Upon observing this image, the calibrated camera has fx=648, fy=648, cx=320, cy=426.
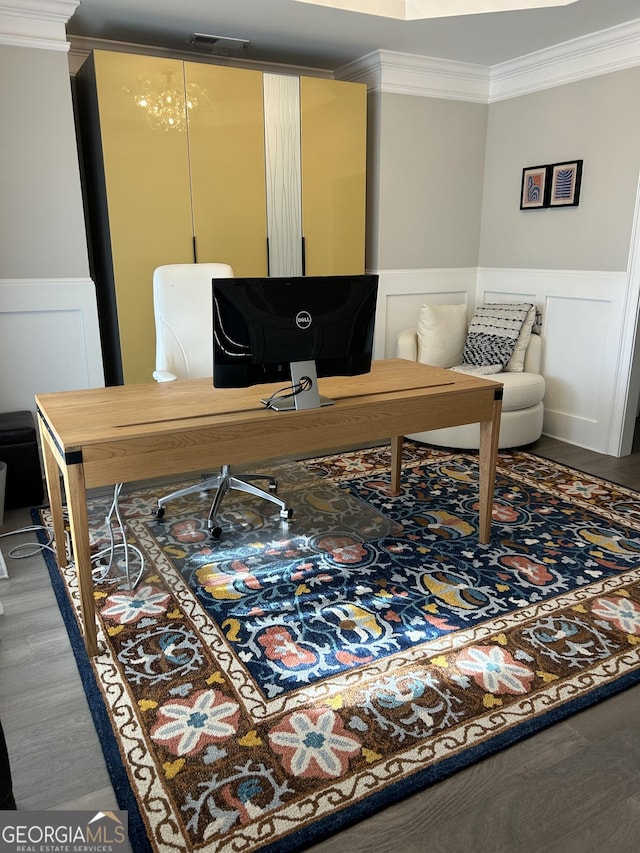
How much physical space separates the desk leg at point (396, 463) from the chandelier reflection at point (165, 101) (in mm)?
2190

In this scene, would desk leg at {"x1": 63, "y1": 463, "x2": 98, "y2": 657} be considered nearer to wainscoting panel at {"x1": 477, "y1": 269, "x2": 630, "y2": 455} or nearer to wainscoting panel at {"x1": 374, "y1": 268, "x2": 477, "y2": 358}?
wainscoting panel at {"x1": 374, "y1": 268, "x2": 477, "y2": 358}

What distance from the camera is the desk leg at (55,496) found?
249cm

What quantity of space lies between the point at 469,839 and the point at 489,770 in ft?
0.71

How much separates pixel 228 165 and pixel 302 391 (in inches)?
87.1

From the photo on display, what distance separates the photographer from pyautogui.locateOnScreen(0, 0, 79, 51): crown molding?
3226mm

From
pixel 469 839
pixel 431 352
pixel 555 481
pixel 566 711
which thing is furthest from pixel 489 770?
pixel 431 352

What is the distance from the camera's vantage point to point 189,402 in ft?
7.82

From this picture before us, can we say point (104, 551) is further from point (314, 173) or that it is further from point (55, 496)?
point (314, 173)

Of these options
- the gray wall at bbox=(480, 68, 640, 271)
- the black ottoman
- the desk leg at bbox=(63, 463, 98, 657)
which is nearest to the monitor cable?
the desk leg at bbox=(63, 463, 98, 657)

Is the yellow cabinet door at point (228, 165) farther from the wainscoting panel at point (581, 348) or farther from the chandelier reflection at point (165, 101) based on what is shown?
the wainscoting panel at point (581, 348)

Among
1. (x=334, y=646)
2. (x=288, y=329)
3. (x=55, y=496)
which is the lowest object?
(x=334, y=646)

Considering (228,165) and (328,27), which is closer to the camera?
(328,27)

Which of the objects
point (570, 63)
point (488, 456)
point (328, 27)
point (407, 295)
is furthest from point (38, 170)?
point (570, 63)

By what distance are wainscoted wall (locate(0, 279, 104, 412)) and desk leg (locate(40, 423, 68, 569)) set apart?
3.81 feet
